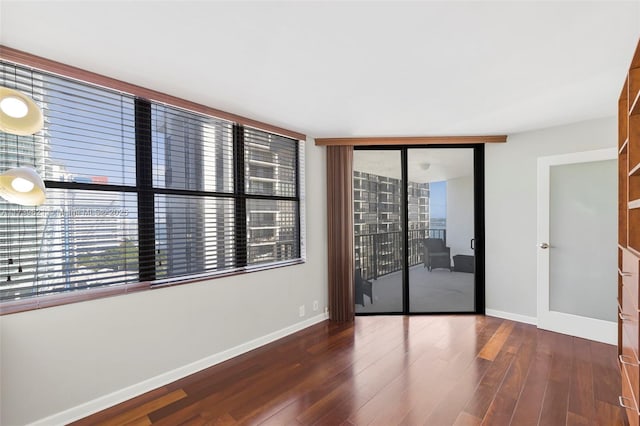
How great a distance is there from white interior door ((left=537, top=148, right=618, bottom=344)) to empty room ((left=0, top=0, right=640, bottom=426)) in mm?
21

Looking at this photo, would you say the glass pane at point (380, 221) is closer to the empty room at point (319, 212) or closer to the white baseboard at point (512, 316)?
the empty room at point (319, 212)

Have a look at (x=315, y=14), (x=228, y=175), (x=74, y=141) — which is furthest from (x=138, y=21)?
(x=228, y=175)

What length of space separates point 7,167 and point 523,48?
3.14 meters

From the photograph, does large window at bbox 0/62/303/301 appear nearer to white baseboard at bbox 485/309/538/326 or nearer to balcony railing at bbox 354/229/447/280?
balcony railing at bbox 354/229/447/280

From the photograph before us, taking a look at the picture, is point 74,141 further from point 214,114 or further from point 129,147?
point 214,114

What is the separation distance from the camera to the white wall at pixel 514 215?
3508 millimetres

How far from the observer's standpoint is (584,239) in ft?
10.5

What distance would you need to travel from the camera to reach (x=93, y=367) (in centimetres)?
206

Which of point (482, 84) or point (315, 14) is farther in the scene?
point (482, 84)

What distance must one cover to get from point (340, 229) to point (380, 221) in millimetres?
583

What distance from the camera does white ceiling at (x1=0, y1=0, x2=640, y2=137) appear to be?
4.77 feet

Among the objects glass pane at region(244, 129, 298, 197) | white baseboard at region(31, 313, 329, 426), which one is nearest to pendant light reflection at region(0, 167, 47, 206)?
white baseboard at region(31, 313, 329, 426)

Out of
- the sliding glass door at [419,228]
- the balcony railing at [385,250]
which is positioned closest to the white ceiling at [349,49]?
the sliding glass door at [419,228]

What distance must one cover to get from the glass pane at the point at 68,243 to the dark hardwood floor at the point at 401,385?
37.0 inches
